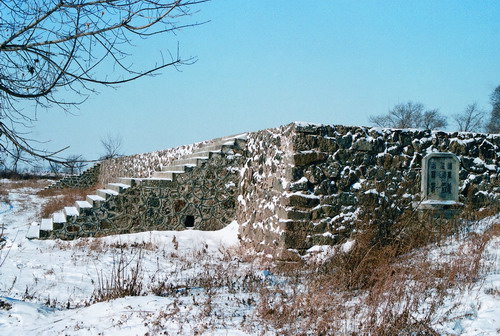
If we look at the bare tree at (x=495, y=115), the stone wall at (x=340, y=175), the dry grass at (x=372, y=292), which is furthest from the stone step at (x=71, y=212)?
the bare tree at (x=495, y=115)

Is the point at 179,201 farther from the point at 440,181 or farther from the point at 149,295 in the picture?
the point at 440,181

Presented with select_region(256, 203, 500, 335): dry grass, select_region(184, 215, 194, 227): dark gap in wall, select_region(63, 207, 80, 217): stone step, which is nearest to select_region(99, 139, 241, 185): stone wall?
select_region(184, 215, 194, 227): dark gap in wall

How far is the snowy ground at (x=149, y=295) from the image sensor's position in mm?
3822

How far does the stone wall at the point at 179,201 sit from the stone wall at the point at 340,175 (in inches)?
55.2

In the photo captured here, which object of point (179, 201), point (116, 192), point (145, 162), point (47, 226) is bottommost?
point (47, 226)

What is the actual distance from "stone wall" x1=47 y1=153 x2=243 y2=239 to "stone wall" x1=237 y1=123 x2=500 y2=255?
140cm

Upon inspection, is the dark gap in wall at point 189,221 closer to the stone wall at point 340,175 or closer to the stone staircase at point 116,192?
the stone staircase at point 116,192

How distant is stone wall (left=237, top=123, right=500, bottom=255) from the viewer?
6.89m

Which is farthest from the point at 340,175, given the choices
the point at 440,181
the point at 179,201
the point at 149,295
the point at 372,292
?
the point at 179,201

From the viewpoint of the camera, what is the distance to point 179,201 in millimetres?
9430

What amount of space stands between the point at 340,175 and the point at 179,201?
3889 mm

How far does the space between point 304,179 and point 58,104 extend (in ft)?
13.1

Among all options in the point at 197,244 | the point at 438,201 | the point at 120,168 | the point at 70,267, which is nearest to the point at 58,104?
the point at 70,267

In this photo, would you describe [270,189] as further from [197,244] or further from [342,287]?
[342,287]
